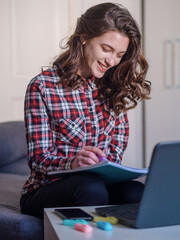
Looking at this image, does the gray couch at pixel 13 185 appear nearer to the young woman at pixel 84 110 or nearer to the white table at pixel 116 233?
the young woman at pixel 84 110

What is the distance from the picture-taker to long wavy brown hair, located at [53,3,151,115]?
148 centimetres

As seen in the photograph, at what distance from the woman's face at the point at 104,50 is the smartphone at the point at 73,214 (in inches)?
24.1

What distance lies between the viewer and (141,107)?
11.9ft

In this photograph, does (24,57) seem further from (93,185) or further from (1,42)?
(93,185)

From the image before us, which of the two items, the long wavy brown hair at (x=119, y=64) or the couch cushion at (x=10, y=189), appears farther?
the couch cushion at (x=10, y=189)

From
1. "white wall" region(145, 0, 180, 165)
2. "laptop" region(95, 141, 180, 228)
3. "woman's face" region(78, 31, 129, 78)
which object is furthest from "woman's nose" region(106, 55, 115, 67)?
"white wall" region(145, 0, 180, 165)

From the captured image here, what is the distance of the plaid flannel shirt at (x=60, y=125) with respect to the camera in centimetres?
136

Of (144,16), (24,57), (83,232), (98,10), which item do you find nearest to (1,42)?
(24,57)

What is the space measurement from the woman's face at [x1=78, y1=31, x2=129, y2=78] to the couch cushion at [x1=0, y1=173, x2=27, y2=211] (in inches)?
22.4

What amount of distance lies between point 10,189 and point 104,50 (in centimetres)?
73

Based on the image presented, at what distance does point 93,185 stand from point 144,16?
8.55 ft

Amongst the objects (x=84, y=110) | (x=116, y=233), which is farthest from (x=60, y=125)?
(x=116, y=233)

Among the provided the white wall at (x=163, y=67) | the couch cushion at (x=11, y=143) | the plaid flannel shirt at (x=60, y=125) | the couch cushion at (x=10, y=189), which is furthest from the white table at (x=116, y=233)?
the white wall at (x=163, y=67)

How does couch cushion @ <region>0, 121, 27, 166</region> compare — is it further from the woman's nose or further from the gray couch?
the woman's nose
